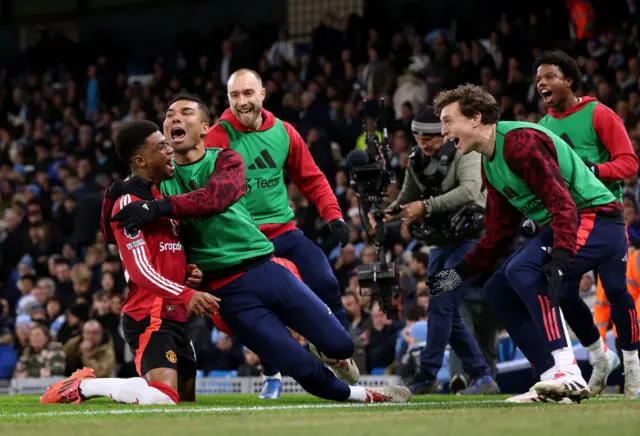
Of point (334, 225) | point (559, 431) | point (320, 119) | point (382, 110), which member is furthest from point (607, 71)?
point (559, 431)

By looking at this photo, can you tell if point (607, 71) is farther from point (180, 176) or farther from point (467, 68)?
point (180, 176)

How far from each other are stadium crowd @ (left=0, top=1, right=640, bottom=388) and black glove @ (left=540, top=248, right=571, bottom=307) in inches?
108

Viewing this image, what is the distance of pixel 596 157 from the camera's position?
7.23 meters

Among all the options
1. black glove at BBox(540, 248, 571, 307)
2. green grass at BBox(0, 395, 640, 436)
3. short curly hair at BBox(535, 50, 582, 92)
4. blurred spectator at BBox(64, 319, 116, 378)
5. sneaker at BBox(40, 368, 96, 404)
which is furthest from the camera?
blurred spectator at BBox(64, 319, 116, 378)

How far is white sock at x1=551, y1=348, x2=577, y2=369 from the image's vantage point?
5.68m

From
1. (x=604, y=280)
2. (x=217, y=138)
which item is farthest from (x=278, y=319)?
(x=604, y=280)

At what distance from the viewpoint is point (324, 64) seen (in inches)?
707

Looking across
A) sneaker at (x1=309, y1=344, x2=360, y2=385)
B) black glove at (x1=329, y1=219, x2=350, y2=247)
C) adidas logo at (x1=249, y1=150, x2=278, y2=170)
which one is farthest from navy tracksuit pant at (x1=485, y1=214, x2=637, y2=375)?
adidas logo at (x1=249, y1=150, x2=278, y2=170)

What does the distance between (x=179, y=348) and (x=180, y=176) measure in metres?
1.01

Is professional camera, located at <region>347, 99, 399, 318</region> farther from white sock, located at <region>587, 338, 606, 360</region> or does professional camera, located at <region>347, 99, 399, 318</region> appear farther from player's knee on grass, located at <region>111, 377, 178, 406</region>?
player's knee on grass, located at <region>111, 377, 178, 406</region>

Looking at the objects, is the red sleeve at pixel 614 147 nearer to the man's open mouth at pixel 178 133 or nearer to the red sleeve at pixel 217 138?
the red sleeve at pixel 217 138

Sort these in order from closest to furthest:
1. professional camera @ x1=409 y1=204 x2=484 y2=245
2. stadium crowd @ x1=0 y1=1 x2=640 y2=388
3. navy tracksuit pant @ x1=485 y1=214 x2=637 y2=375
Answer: navy tracksuit pant @ x1=485 y1=214 x2=637 y2=375, professional camera @ x1=409 y1=204 x2=484 y2=245, stadium crowd @ x1=0 y1=1 x2=640 y2=388

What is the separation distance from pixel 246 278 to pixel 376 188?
2.06m

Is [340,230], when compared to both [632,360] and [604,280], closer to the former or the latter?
[604,280]
